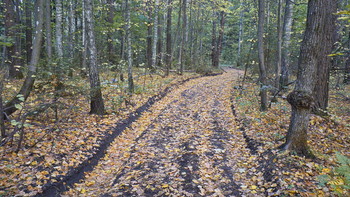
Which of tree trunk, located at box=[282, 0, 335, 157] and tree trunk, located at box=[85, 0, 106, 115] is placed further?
tree trunk, located at box=[85, 0, 106, 115]

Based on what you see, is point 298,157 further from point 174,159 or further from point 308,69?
point 174,159

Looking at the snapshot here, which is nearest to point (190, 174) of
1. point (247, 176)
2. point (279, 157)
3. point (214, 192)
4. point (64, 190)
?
point (214, 192)

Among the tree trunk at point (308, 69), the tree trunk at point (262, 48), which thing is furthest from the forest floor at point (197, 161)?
the tree trunk at point (262, 48)

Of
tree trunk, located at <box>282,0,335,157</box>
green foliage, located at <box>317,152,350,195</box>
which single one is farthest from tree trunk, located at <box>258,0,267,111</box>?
green foliage, located at <box>317,152,350,195</box>

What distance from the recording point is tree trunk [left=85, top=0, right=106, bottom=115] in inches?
291

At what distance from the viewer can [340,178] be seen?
13.3ft

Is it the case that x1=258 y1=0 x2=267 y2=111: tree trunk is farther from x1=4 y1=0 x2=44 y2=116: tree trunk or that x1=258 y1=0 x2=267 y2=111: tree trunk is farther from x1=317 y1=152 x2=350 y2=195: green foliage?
x1=4 y1=0 x2=44 y2=116: tree trunk

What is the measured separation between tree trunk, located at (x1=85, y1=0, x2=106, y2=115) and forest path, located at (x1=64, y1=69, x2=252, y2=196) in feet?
5.00

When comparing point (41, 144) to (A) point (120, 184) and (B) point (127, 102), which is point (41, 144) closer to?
(A) point (120, 184)

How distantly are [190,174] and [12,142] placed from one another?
429 centimetres

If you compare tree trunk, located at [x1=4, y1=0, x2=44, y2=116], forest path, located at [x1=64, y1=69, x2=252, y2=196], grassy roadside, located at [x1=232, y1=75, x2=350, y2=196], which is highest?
tree trunk, located at [x1=4, y1=0, x2=44, y2=116]

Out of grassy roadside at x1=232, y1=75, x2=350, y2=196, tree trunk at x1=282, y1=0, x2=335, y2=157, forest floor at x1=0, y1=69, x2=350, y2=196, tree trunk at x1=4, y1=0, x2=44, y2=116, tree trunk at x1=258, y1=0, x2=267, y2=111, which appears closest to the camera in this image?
grassy roadside at x1=232, y1=75, x2=350, y2=196

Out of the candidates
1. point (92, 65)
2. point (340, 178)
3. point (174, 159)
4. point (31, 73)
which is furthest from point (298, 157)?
point (31, 73)

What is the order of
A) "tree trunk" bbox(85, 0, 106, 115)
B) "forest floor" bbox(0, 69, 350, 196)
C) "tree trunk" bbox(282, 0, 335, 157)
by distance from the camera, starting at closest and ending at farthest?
"forest floor" bbox(0, 69, 350, 196), "tree trunk" bbox(282, 0, 335, 157), "tree trunk" bbox(85, 0, 106, 115)
